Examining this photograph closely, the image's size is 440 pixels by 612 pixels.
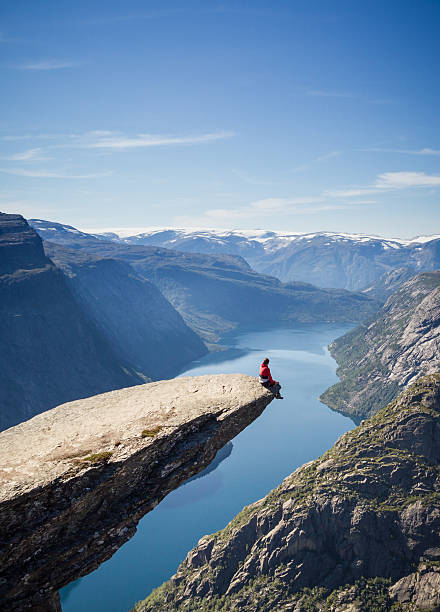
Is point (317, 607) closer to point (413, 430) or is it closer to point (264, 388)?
point (413, 430)

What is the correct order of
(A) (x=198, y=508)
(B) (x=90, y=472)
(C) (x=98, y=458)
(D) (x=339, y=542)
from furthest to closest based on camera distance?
(A) (x=198, y=508) → (D) (x=339, y=542) → (C) (x=98, y=458) → (B) (x=90, y=472)

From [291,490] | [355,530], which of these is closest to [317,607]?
[355,530]

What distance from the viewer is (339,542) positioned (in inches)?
2965

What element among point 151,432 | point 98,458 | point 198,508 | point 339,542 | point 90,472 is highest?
point 151,432

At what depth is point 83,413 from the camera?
21.7 meters

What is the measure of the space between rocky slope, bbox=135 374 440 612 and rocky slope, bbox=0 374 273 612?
66.9m

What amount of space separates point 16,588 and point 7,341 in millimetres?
186347

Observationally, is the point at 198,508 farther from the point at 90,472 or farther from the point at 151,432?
the point at 90,472

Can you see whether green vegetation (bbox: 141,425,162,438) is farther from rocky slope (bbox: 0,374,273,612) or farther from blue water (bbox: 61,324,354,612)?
blue water (bbox: 61,324,354,612)

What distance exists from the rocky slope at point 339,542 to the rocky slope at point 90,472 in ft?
219

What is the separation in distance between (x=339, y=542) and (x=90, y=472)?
7590 centimetres

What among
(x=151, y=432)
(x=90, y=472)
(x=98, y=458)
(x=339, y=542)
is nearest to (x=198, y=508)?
(x=339, y=542)

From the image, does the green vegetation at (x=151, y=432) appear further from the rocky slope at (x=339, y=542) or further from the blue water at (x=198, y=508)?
the blue water at (x=198, y=508)

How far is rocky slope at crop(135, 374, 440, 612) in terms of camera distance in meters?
69.4
